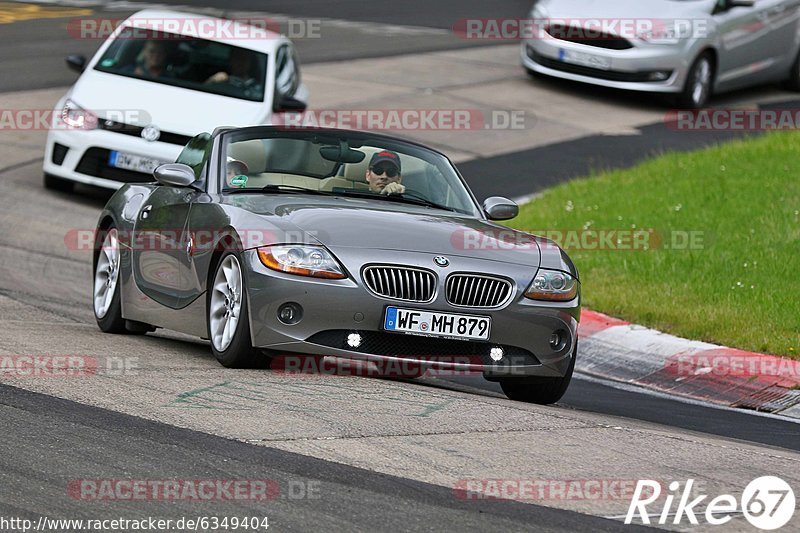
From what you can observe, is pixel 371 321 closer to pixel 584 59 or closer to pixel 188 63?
pixel 188 63

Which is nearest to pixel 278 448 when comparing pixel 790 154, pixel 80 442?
pixel 80 442

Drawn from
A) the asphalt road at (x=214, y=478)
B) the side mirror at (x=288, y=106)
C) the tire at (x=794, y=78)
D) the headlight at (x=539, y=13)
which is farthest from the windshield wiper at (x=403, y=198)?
the tire at (x=794, y=78)

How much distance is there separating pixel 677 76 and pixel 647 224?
7533mm

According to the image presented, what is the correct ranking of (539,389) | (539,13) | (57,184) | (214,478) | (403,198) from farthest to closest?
(539,13)
(57,184)
(403,198)
(539,389)
(214,478)

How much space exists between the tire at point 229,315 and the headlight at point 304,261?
0.68 feet

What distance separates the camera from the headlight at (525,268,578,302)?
8.23 meters

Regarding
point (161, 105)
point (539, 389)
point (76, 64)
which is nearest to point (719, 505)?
point (539, 389)

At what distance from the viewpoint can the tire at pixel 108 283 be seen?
32.7 ft

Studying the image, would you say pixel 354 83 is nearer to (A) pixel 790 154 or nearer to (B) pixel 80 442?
(A) pixel 790 154

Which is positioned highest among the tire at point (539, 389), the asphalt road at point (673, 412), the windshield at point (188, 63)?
the tire at point (539, 389)

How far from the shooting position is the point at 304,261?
791cm

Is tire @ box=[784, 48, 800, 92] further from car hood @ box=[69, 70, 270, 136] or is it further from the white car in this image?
car hood @ box=[69, 70, 270, 136]

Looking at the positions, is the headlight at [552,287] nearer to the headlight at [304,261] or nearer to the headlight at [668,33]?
the headlight at [304,261]

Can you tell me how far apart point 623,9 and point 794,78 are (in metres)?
3.84
